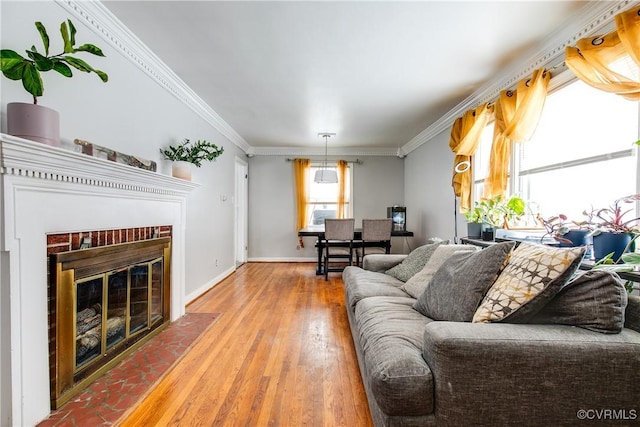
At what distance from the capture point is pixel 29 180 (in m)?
1.33

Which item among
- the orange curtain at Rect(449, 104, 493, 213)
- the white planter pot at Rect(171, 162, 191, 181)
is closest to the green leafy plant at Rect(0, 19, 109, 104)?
the white planter pot at Rect(171, 162, 191, 181)

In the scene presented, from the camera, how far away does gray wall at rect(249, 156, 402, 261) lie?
6031 millimetres

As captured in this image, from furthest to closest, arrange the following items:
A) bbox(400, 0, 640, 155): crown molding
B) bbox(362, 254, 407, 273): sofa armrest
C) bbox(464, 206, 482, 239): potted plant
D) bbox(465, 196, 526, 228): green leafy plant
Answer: bbox(362, 254, 407, 273): sofa armrest < bbox(464, 206, 482, 239): potted plant < bbox(465, 196, 526, 228): green leafy plant < bbox(400, 0, 640, 155): crown molding

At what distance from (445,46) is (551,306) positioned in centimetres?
205

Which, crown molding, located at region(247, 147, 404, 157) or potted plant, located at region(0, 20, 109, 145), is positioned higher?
crown molding, located at region(247, 147, 404, 157)

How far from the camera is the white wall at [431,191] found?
4023mm

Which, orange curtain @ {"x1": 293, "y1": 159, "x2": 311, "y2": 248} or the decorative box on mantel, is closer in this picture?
the decorative box on mantel

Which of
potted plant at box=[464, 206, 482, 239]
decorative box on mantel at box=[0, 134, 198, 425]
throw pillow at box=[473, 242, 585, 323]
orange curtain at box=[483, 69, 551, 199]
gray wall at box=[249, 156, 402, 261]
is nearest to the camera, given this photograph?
throw pillow at box=[473, 242, 585, 323]

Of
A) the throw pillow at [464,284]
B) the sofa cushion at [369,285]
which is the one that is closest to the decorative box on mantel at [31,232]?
the sofa cushion at [369,285]

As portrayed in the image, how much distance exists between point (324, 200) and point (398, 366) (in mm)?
5085

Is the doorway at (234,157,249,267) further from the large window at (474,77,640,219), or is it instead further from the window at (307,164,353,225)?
the large window at (474,77,640,219)

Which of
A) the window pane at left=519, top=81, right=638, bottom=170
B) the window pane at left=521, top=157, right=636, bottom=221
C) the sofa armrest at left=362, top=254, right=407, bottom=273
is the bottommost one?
the sofa armrest at left=362, top=254, right=407, bottom=273

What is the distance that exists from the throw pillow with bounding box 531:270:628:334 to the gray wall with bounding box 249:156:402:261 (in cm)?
481

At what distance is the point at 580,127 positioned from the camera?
2.12 metres
